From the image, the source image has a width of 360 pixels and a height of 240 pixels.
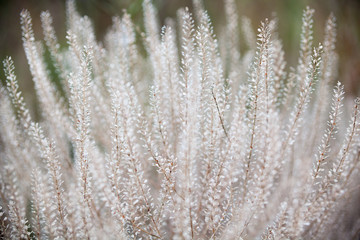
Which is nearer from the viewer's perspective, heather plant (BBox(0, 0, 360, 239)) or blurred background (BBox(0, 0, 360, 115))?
heather plant (BBox(0, 0, 360, 239))

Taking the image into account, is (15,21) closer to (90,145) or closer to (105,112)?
(105,112)

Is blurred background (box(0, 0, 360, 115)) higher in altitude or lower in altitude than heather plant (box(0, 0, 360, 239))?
higher

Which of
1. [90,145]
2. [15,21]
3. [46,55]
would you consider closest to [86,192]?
[90,145]

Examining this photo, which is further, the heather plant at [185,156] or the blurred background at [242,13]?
the blurred background at [242,13]

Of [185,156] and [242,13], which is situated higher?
[242,13]

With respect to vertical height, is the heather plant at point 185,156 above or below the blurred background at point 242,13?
below

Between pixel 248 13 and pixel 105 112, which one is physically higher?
pixel 248 13

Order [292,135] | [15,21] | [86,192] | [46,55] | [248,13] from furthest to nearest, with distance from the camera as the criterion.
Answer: [248,13] < [15,21] < [46,55] < [292,135] < [86,192]

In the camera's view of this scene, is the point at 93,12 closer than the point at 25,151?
No
